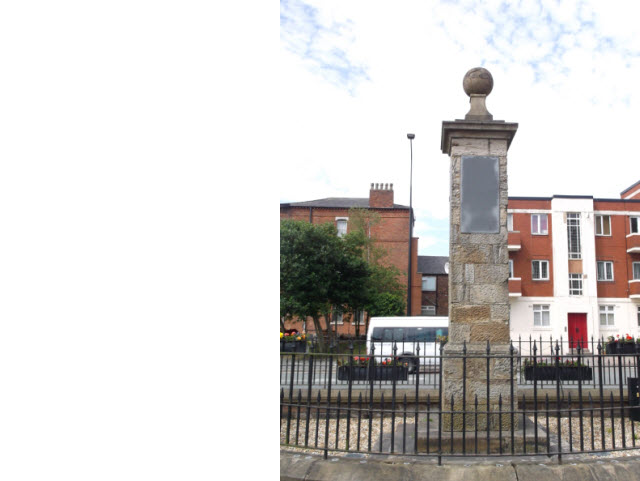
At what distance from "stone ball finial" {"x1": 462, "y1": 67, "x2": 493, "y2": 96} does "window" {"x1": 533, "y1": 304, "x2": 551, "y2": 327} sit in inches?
945

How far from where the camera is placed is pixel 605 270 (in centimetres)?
→ 2684

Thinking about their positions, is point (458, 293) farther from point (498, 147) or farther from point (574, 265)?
point (574, 265)

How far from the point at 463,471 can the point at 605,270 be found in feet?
91.8

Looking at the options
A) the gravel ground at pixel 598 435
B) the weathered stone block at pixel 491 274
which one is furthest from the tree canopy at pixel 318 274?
the weathered stone block at pixel 491 274

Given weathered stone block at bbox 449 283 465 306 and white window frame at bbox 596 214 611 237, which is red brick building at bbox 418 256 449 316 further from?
weathered stone block at bbox 449 283 465 306

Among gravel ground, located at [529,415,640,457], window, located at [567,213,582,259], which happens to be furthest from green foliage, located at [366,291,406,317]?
gravel ground, located at [529,415,640,457]

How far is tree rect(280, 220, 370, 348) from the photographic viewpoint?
2166cm

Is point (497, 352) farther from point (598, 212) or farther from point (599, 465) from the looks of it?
point (598, 212)

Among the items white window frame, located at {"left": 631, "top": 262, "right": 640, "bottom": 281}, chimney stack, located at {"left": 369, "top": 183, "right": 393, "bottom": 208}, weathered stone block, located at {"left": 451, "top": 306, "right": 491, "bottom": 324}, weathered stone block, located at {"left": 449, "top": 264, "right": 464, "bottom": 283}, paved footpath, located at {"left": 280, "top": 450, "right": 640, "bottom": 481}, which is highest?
chimney stack, located at {"left": 369, "top": 183, "right": 393, "bottom": 208}

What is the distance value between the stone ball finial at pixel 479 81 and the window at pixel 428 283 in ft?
99.5

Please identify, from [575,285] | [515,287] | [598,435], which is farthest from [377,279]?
[598,435]

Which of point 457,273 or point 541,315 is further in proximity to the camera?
point 541,315

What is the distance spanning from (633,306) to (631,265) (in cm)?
230

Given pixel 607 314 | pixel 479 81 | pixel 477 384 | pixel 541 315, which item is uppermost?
pixel 479 81
